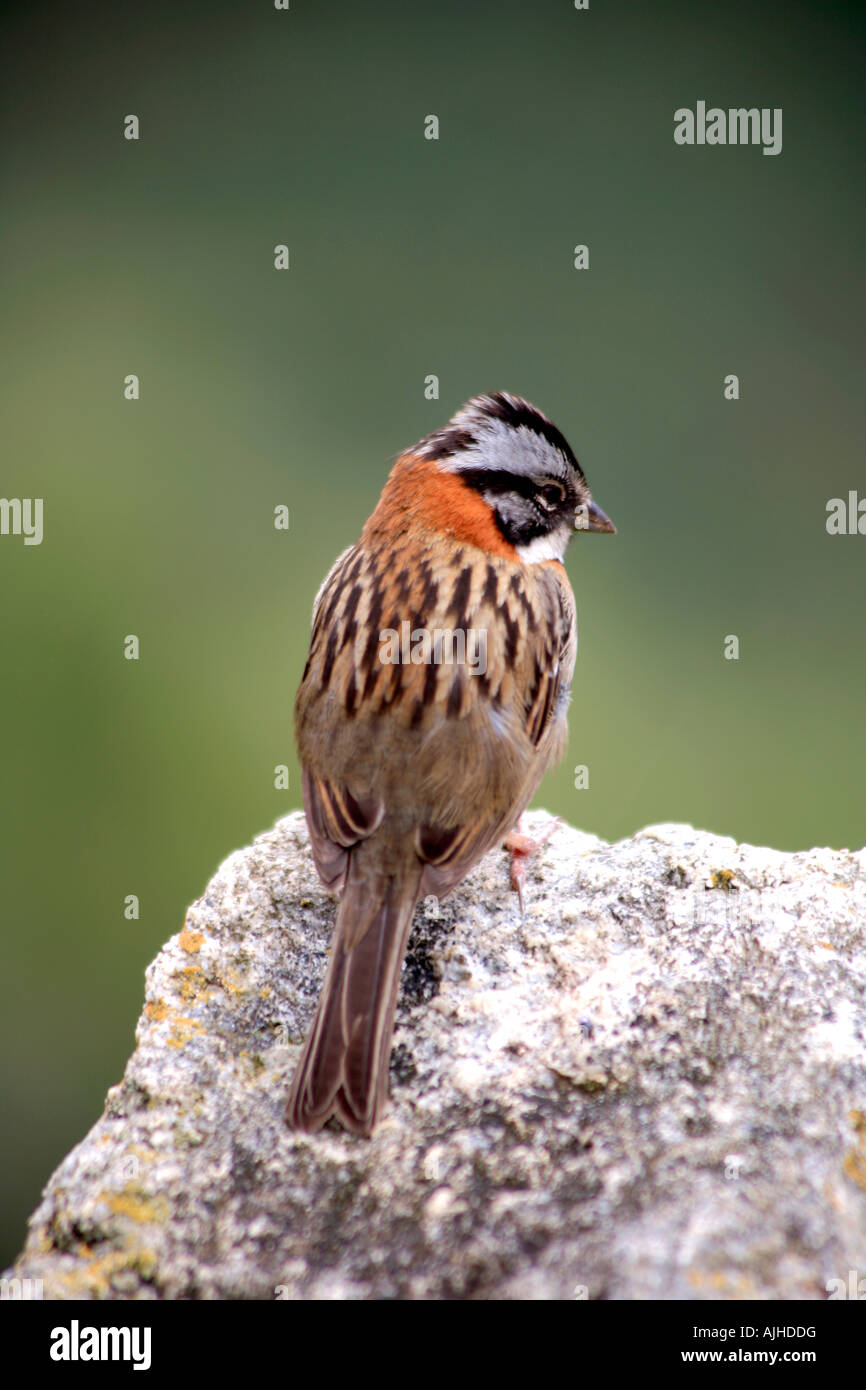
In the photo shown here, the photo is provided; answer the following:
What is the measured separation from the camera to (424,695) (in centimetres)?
446

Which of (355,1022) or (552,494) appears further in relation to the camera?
(552,494)

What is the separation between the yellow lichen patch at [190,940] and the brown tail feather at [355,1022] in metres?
0.49

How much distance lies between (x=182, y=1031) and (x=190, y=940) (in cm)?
38

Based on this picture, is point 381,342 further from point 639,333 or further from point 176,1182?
point 176,1182

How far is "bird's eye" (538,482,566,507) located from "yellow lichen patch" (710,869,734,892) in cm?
180

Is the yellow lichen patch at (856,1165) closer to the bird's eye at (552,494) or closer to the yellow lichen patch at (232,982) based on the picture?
the yellow lichen patch at (232,982)

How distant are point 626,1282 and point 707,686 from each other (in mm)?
7482

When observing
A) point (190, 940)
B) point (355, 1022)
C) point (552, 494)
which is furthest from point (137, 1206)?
point (552, 494)

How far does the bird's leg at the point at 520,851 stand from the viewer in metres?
4.48

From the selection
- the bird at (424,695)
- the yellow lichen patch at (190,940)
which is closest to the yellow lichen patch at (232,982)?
the yellow lichen patch at (190,940)

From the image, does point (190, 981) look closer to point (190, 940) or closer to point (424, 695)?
point (190, 940)

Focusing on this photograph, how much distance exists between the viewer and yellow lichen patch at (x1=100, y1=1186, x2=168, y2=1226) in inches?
131

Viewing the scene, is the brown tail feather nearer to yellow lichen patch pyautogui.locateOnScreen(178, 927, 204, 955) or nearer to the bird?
the bird
